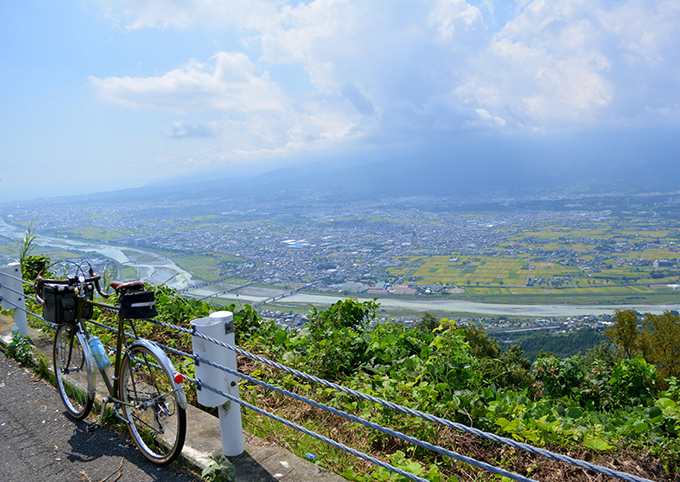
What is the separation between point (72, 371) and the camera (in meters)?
3.29

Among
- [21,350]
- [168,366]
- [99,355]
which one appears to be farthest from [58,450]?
[21,350]

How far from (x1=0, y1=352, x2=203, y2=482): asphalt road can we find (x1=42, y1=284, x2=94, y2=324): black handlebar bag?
83 cm

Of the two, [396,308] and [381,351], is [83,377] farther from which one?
[396,308]

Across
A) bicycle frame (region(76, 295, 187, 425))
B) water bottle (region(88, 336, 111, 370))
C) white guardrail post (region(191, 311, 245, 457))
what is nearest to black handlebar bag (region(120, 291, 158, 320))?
bicycle frame (region(76, 295, 187, 425))

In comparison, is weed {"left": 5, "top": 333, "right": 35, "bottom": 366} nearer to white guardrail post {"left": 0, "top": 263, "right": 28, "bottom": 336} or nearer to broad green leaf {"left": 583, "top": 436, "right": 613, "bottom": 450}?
white guardrail post {"left": 0, "top": 263, "right": 28, "bottom": 336}

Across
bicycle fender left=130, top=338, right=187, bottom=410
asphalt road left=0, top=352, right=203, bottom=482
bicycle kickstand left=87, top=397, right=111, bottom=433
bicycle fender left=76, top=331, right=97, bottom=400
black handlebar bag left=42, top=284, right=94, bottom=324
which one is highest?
black handlebar bag left=42, top=284, right=94, bottom=324

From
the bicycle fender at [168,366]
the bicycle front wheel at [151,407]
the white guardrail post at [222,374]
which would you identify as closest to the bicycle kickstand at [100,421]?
the bicycle front wheel at [151,407]

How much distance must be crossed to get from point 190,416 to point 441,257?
49.7m

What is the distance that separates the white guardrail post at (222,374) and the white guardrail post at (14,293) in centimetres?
377

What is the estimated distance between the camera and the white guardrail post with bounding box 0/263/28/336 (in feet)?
15.8

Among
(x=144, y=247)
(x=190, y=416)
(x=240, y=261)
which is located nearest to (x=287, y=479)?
(x=190, y=416)

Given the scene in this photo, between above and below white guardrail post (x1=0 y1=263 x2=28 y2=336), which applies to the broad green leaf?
below

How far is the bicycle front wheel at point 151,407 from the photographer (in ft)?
8.16

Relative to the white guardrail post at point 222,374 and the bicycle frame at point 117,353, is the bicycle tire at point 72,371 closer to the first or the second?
the bicycle frame at point 117,353
